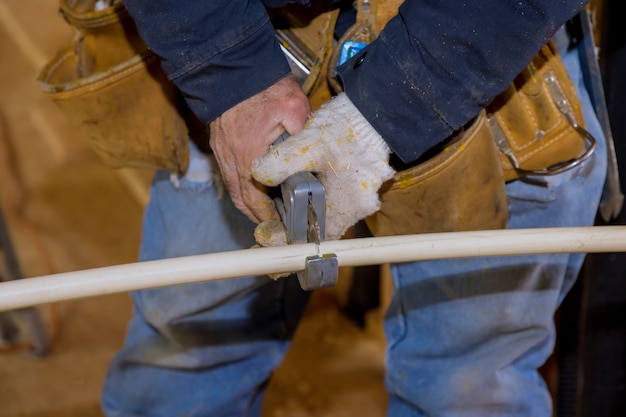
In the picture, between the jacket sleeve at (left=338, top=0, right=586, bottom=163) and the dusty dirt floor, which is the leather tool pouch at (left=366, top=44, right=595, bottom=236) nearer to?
the jacket sleeve at (left=338, top=0, right=586, bottom=163)

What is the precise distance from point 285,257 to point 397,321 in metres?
0.41

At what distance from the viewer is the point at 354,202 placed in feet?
2.78

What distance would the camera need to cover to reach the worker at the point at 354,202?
810 millimetres

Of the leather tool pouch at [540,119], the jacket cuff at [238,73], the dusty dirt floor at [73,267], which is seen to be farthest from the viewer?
the dusty dirt floor at [73,267]

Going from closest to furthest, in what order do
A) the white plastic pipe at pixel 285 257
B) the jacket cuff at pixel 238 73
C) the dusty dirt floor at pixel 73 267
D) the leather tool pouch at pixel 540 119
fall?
the white plastic pipe at pixel 285 257
the jacket cuff at pixel 238 73
the leather tool pouch at pixel 540 119
the dusty dirt floor at pixel 73 267

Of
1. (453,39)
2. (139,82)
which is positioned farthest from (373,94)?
(139,82)

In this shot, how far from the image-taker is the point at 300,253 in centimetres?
76

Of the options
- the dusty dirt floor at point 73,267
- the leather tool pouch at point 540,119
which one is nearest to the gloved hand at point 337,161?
the leather tool pouch at point 540,119

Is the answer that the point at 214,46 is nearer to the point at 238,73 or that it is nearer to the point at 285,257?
the point at 238,73

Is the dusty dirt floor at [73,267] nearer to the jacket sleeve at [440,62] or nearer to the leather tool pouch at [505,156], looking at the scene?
the leather tool pouch at [505,156]

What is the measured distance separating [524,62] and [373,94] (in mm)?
161

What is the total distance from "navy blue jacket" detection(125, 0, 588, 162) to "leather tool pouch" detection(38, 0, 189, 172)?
0.49 ft

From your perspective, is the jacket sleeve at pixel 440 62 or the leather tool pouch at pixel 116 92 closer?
the jacket sleeve at pixel 440 62

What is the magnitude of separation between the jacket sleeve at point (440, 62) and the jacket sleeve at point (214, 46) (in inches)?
4.1
